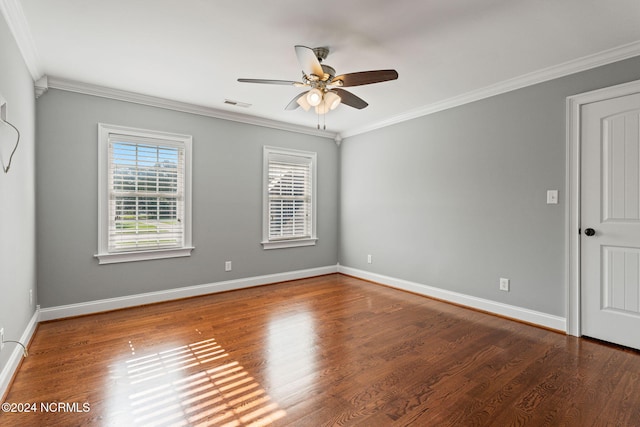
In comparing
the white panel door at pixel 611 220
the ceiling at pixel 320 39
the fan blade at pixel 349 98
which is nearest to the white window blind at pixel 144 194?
the ceiling at pixel 320 39

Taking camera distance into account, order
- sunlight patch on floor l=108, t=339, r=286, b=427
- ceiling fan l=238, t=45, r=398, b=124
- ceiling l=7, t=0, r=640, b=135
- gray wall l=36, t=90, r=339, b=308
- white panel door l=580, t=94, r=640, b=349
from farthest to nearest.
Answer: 1. gray wall l=36, t=90, r=339, b=308
2. white panel door l=580, t=94, r=640, b=349
3. ceiling fan l=238, t=45, r=398, b=124
4. ceiling l=7, t=0, r=640, b=135
5. sunlight patch on floor l=108, t=339, r=286, b=427

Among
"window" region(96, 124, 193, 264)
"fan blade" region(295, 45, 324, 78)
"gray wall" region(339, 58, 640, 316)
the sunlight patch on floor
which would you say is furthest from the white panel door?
"window" region(96, 124, 193, 264)

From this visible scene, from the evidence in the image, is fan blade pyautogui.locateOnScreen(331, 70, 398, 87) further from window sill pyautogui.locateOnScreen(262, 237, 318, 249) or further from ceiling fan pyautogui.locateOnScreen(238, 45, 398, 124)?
window sill pyautogui.locateOnScreen(262, 237, 318, 249)

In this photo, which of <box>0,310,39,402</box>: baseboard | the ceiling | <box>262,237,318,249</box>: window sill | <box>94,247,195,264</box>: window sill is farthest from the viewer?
<box>262,237,318,249</box>: window sill

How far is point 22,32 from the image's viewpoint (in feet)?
7.68

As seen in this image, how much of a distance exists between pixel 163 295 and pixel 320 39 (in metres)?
3.30

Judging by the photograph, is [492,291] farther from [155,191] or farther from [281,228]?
[155,191]

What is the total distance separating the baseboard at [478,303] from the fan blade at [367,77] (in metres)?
2.64

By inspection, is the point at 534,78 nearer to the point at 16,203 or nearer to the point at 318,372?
the point at 318,372

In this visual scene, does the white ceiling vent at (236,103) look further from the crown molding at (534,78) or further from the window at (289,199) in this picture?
the crown molding at (534,78)

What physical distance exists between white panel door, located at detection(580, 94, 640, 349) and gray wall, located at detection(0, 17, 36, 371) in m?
4.37

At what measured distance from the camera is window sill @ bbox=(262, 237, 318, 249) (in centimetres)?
477

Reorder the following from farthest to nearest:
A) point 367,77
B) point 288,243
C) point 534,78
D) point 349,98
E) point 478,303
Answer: point 288,243 < point 478,303 < point 534,78 < point 349,98 < point 367,77

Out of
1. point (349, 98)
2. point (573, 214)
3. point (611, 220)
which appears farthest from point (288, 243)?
point (611, 220)
